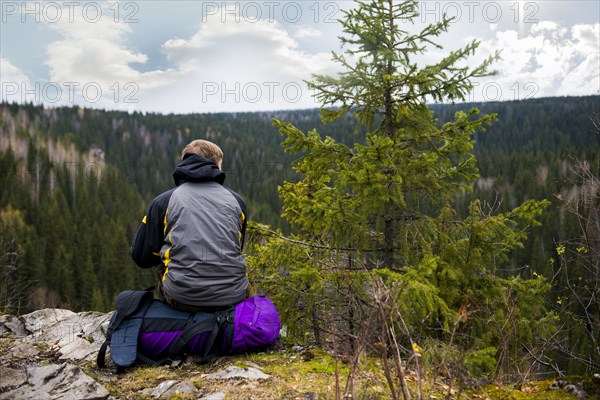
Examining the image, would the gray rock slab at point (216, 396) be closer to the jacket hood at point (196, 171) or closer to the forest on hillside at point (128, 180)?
the jacket hood at point (196, 171)

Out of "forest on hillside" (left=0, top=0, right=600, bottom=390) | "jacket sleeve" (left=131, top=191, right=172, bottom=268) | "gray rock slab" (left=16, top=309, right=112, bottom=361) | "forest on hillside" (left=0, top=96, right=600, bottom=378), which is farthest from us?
"forest on hillside" (left=0, top=96, right=600, bottom=378)

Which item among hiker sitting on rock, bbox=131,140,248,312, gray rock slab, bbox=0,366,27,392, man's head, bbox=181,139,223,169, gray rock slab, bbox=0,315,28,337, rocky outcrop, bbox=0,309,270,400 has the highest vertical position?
man's head, bbox=181,139,223,169

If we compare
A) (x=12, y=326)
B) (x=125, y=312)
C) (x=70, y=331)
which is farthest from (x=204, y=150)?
(x=12, y=326)

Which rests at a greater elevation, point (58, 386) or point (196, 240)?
point (196, 240)

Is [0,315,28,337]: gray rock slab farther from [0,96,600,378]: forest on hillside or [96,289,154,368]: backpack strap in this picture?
[96,289,154,368]: backpack strap

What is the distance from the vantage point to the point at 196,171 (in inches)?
171

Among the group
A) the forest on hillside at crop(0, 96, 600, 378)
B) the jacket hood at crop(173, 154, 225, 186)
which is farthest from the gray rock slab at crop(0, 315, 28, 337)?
the jacket hood at crop(173, 154, 225, 186)

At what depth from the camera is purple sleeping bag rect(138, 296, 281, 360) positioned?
413cm

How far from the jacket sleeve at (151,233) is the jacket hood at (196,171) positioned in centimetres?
23

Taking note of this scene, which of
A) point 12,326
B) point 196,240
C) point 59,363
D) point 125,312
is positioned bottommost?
point 12,326

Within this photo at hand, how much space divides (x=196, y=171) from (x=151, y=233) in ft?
2.43

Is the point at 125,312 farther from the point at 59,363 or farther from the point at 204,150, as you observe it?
the point at 204,150

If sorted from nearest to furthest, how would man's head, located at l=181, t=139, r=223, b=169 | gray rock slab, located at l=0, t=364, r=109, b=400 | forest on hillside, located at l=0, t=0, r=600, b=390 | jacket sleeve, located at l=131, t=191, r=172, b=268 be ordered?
gray rock slab, located at l=0, t=364, r=109, b=400
forest on hillside, located at l=0, t=0, r=600, b=390
jacket sleeve, located at l=131, t=191, r=172, b=268
man's head, located at l=181, t=139, r=223, b=169

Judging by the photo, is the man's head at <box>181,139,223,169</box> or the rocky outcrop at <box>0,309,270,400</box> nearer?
the rocky outcrop at <box>0,309,270,400</box>
